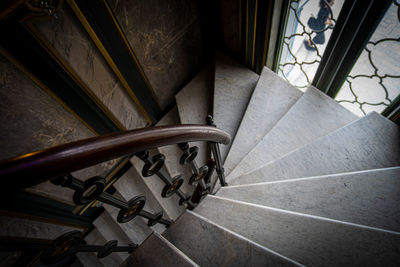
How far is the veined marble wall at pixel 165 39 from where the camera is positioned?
191cm

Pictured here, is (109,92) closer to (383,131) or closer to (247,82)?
(247,82)

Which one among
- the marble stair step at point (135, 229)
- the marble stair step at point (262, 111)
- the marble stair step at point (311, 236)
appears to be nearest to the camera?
the marble stair step at point (311, 236)

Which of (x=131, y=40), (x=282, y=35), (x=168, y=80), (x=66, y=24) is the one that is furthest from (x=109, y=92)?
(x=282, y=35)

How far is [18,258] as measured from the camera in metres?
1.88

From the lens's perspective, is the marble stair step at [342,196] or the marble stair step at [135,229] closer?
the marble stair step at [342,196]

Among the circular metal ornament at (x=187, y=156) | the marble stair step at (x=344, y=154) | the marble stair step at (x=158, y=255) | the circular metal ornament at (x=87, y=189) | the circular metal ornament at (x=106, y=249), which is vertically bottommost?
the marble stair step at (x=344, y=154)

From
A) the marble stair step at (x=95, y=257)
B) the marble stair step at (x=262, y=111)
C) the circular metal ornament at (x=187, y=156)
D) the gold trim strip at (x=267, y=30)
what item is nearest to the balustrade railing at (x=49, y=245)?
the circular metal ornament at (x=187, y=156)

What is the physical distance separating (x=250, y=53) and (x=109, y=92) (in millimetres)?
1716

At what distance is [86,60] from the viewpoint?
67.3 inches

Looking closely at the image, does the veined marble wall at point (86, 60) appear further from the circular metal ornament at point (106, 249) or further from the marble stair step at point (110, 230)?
the circular metal ornament at point (106, 249)

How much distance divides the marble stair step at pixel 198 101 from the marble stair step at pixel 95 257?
58.0 inches

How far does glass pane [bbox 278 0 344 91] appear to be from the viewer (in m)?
1.94

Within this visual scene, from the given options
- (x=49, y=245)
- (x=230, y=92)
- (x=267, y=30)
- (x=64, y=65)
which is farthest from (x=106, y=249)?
(x=267, y=30)

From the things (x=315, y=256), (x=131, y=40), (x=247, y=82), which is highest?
(x=131, y=40)
